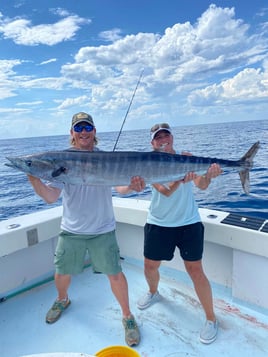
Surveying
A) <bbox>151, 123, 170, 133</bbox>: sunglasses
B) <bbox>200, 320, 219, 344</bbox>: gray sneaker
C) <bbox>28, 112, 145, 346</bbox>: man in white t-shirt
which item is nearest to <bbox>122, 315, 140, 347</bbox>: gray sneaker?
<bbox>28, 112, 145, 346</bbox>: man in white t-shirt

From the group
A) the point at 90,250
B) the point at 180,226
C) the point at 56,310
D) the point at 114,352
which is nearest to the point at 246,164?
the point at 180,226

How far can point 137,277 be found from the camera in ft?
10.1

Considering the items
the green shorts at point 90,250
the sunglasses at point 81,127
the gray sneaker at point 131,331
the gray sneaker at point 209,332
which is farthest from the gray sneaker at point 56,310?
the sunglasses at point 81,127

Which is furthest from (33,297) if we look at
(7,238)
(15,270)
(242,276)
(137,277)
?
(242,276)

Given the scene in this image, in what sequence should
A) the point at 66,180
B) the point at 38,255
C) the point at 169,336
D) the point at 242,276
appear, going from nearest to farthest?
the point at 66,180 → the point at 169,336 → the point at 242,276 → the point at 38,255

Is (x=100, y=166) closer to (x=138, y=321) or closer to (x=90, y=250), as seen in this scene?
(x=90, y=250)

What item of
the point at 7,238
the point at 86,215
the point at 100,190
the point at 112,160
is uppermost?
the point at 112,160

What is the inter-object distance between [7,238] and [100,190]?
0.96 m

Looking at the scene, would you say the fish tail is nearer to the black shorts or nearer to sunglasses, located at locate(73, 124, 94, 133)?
the black shorts

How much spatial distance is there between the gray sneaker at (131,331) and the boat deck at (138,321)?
0.05 m

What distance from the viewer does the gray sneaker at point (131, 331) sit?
214 centimetres

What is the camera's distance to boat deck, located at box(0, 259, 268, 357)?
210cm

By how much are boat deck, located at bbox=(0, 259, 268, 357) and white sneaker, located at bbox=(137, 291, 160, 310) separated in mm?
41

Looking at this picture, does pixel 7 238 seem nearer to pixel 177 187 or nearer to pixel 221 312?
pixel 177 187
